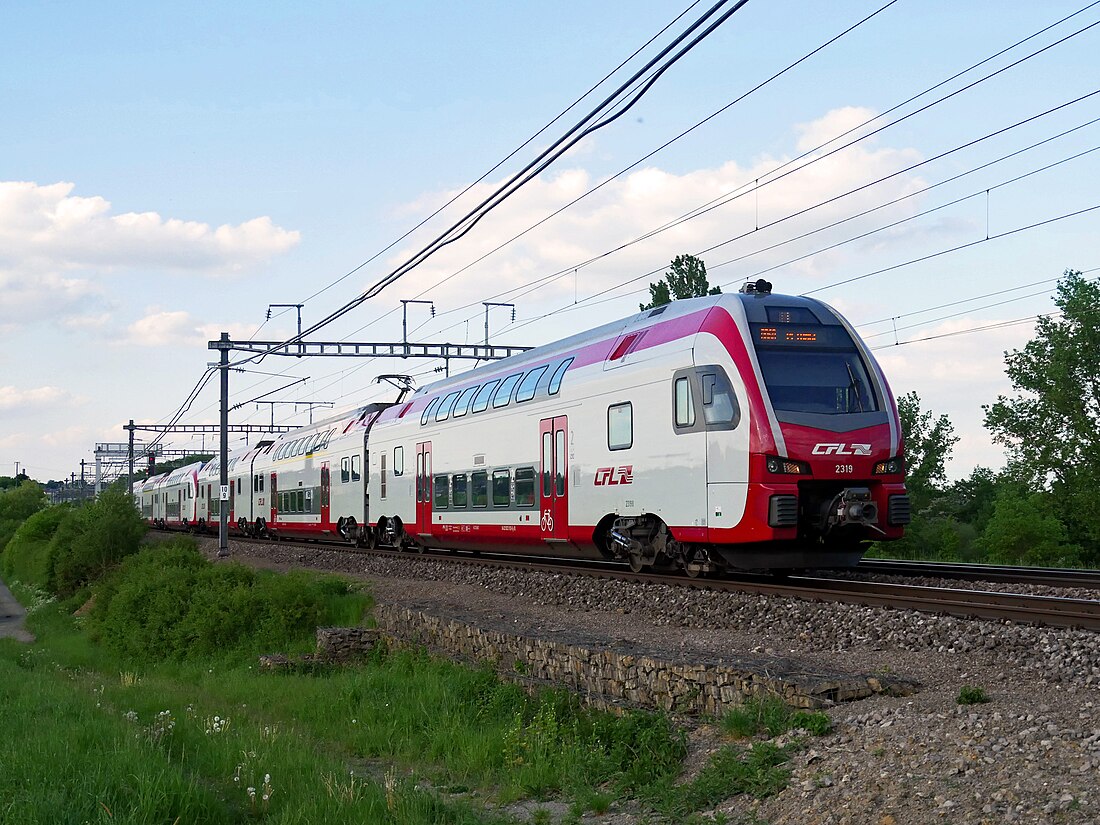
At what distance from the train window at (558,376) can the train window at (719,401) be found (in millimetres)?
4380

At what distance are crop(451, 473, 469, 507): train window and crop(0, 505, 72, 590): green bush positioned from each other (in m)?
30.4

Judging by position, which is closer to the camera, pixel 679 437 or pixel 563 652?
pixel 563 652

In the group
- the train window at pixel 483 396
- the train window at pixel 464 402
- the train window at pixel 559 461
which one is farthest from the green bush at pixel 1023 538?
the train window at pixel 559 461

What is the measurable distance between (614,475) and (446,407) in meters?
8.07

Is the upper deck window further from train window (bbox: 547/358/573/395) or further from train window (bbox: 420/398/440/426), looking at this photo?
train window (bbox: 547/358/573/395)

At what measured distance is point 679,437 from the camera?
14234 mm

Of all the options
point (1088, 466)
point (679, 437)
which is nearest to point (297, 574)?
point (679, 437)

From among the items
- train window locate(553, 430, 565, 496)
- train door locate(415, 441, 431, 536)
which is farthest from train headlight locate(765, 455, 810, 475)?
train door locate(415, 441, 431, 536)

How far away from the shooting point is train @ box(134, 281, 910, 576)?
13.1 meters

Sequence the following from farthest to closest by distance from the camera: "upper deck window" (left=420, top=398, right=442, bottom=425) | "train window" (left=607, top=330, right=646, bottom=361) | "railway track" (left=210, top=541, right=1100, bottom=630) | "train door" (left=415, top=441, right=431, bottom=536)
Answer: "upper deck window" (left=420, top=398, right=442, bottom=425) → "train door" (left=415, top=441, right=431, bottom=536) → "train window" (left=607, top=330, right=646, bottom=361) → "railway track" (left=210, top=541, right=1100, bottom=630)

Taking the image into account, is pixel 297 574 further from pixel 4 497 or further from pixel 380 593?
pixel 4 497

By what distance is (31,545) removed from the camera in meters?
52.1

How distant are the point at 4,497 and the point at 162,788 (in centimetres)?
8984

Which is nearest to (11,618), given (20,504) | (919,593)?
(919,593)
